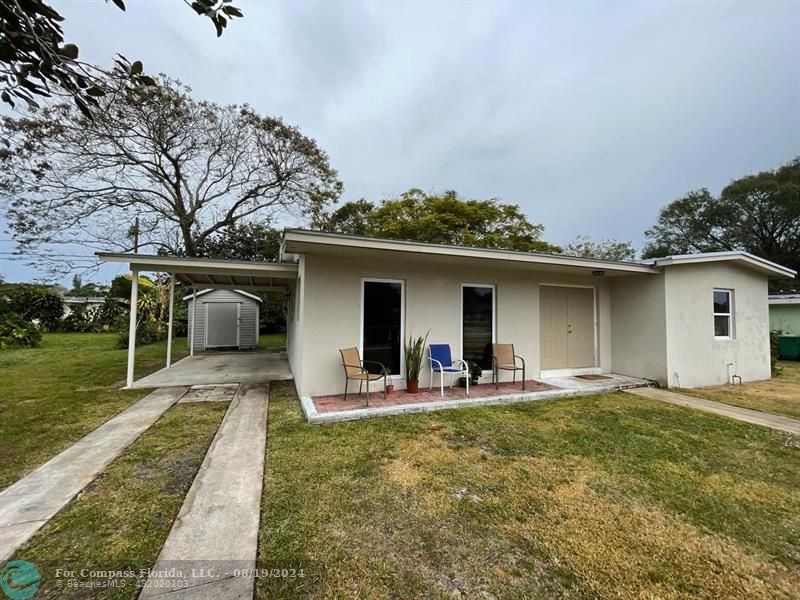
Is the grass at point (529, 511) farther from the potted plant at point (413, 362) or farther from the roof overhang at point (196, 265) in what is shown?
the roof overhang at point (196, 265)

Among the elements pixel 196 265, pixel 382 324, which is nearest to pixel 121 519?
pixel 382 324

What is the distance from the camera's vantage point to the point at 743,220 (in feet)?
72.7

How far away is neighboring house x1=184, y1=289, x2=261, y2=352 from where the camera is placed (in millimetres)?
13820

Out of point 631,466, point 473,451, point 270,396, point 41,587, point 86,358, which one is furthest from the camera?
point 86,358

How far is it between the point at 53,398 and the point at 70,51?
6.44 metres

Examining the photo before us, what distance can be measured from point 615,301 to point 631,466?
5594 millimetres

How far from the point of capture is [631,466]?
11.2 feet

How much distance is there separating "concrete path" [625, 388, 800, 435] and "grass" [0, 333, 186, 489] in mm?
8654

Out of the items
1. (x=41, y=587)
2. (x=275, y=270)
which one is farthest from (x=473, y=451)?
(x=275, y=270)

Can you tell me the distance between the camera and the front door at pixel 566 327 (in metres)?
7.58

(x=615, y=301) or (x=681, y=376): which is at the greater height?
(x=615, y=301)

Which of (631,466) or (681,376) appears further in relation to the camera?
(681,376)

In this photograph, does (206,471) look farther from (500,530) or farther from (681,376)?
(681,376)

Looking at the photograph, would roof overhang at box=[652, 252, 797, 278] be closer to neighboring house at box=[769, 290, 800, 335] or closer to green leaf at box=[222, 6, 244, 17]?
neighboring house at box=[769, 290, 800, 335]
